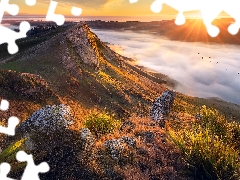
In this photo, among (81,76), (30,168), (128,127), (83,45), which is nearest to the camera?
(30,168)

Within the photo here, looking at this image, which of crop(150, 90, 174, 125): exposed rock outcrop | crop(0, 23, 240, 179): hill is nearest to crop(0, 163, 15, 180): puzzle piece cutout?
crop(0, 23, 240, 179): hill

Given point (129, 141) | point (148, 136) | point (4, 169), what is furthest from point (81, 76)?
point (4, 169)

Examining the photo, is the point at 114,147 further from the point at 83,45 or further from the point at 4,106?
the point at 83,45

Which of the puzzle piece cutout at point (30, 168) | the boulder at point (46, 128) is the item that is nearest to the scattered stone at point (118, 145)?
the boulder at point (46, 128)

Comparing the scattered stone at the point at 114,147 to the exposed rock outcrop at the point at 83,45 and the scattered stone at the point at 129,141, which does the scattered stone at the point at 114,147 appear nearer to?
the scattered stone at the point at 129,141

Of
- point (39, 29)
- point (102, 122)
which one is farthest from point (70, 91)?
point (39, 29)

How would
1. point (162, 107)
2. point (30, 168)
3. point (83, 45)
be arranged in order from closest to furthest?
point (30, 168)
point (162, 107)
point (83, 45)

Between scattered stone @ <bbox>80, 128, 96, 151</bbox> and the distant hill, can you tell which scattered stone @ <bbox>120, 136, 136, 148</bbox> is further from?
the distant hill
